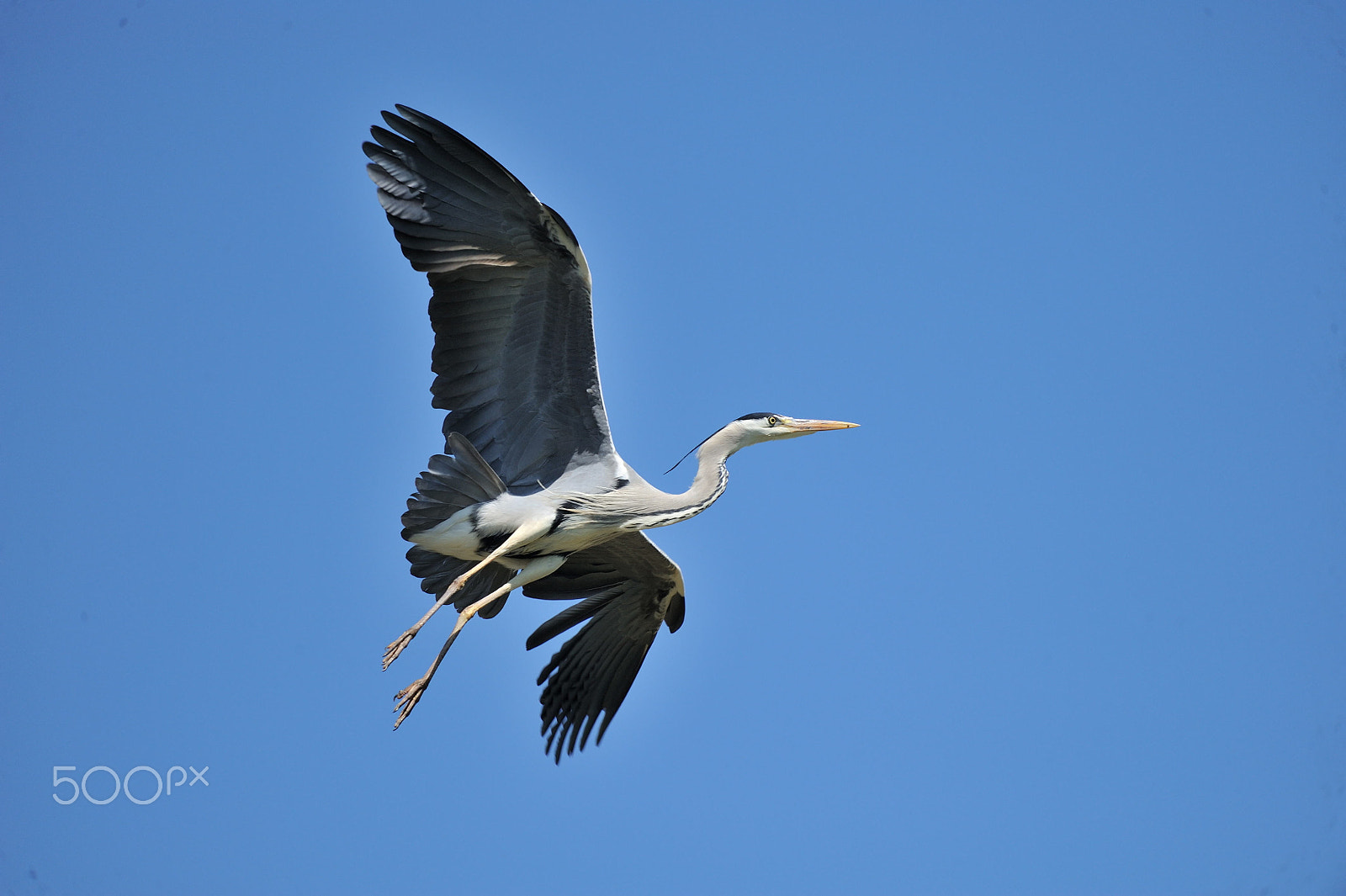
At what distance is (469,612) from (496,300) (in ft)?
6.52

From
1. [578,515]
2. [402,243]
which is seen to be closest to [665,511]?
[578,515]

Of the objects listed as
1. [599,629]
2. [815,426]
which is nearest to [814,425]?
[815,426]

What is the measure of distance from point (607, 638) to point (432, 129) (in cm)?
420

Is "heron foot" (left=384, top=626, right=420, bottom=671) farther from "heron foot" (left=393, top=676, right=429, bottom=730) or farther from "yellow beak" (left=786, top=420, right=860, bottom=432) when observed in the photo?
"yellow beak" (left=786, top=420, right=860, bottom=432)

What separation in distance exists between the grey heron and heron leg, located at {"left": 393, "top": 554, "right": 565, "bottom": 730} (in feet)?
0.04

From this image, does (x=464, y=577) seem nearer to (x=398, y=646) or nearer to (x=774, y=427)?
(x=398, y=646)

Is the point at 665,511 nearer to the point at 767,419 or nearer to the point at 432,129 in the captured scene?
the point at 767,419

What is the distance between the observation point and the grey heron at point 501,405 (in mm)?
8477

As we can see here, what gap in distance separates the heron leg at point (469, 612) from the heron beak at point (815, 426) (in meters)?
1.94

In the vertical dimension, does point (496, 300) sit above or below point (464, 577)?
above

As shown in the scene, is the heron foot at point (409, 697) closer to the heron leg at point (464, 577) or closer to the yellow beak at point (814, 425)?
the heron leg at point (464, 577)

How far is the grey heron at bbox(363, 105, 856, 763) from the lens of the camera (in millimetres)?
8477

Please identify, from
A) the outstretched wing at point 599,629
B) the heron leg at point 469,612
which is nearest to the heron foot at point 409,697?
the heron leg at point 469,612

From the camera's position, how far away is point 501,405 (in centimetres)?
902
